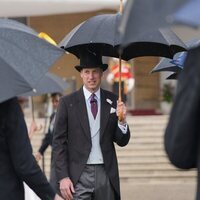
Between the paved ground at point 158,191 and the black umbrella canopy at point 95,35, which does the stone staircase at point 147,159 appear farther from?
the black umbrella canopy at point 95,35

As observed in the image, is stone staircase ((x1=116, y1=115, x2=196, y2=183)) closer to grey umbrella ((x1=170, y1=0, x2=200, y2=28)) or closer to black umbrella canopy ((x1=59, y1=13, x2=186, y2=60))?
black umbrella canopy ((x1=59, y1=13, x2=186, y2=60))

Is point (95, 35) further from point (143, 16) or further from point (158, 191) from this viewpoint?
point (158, 191)

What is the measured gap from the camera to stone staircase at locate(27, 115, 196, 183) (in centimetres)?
1222

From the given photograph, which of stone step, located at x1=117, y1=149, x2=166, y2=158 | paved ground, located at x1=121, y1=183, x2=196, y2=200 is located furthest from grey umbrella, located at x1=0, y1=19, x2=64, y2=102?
stone step, located at x1=117, y1=149, x2=166, y2=158

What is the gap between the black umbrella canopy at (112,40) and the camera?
545cm

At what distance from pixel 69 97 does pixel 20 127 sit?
1546 millimetres

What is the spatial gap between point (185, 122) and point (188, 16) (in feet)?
1.76

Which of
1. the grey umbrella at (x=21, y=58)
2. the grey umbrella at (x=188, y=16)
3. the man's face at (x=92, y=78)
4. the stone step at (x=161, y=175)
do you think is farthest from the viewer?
the stone step at (x=161, y=175)

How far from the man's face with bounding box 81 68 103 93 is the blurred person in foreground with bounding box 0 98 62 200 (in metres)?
1.42

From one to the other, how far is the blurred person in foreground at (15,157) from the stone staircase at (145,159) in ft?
24.5

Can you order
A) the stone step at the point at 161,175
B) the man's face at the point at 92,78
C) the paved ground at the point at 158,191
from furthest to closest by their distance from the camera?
the stone step at the point at 161,175 → the paved ground at the point at 158,191 → the man's face at the point at 92,78

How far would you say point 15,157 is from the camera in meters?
4.12

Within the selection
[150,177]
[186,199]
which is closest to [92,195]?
[186,199]

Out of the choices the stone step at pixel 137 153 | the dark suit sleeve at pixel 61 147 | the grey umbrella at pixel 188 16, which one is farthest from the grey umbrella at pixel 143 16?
the stone step at pixel 137 153
